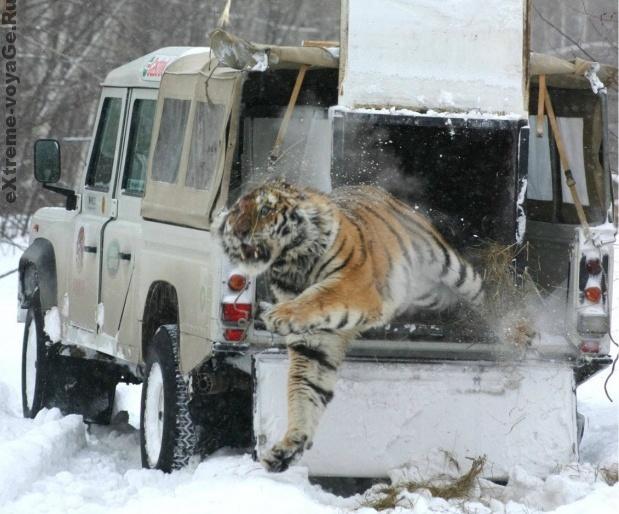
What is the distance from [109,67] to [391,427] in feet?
56.5

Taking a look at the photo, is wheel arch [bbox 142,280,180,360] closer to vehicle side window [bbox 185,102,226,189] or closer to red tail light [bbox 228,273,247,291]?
vehicle side window [bbox 185,102,226,189]

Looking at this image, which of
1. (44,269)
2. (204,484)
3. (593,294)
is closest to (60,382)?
(44,269)

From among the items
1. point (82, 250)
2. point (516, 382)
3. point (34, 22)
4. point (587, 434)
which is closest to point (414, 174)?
point (516, 382)

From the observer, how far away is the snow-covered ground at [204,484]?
575 centimetres

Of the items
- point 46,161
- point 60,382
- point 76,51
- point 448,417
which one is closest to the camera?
point 448,417

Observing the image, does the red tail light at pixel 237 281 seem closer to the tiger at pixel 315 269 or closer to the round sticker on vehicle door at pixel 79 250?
the tiger at pixel 315 269

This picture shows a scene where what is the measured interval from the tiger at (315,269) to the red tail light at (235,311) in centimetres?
16

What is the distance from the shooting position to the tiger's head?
603 centimetres

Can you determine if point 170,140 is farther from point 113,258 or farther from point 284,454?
point 284,454

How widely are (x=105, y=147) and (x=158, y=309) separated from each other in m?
1.66

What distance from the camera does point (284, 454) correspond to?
241 inches

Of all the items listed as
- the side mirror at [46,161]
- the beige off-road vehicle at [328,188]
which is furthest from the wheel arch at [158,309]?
the side mirror at [46,161]

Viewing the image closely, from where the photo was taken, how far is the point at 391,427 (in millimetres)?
6402

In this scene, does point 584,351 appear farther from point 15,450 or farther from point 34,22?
point 34,22
